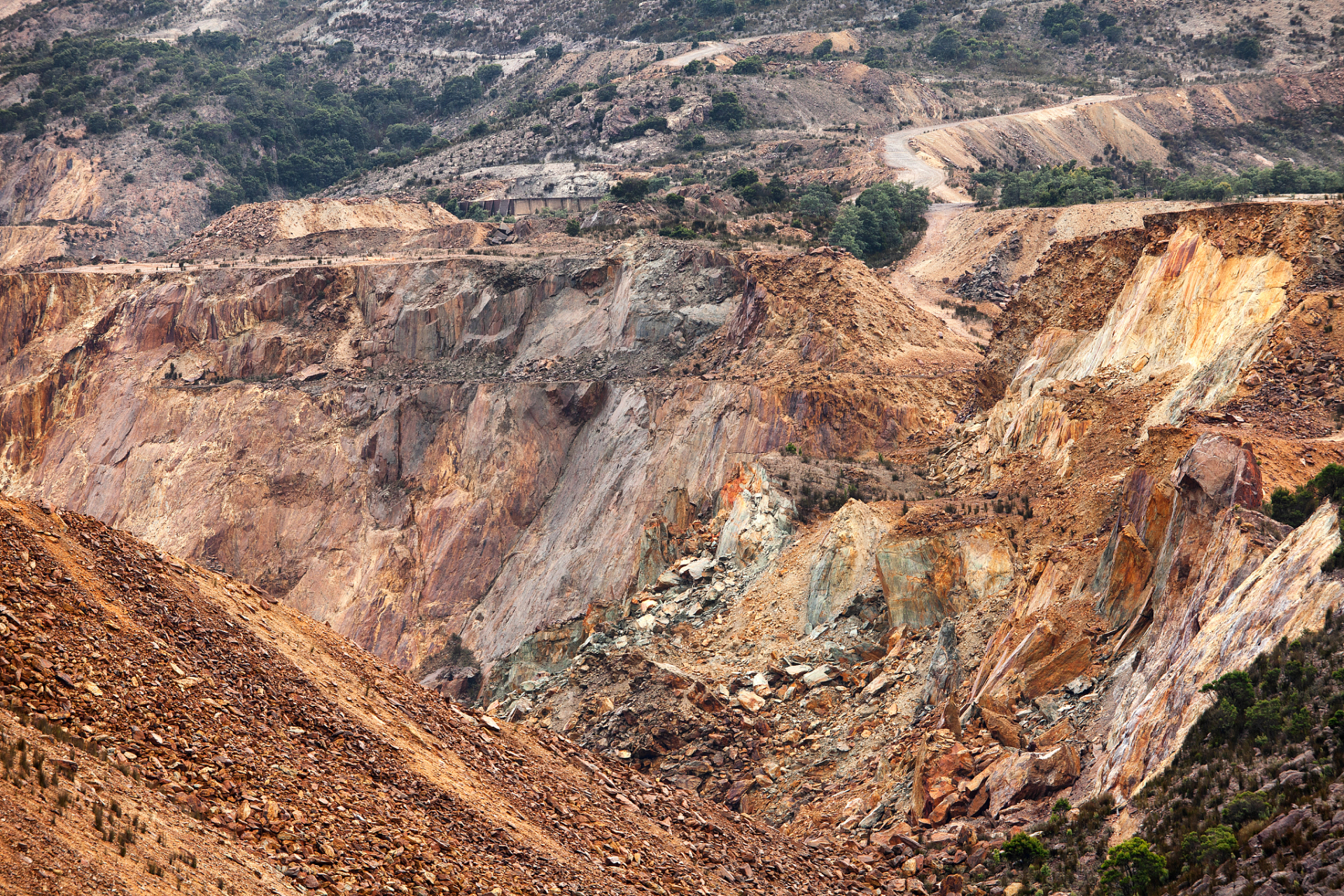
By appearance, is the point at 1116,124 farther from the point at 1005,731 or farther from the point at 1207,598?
the point at 1005,731

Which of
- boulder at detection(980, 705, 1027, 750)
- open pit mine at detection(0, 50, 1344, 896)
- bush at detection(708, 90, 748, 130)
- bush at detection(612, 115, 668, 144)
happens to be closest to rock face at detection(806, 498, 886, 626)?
open pit mine at detection(0, 50, 1344, 896)

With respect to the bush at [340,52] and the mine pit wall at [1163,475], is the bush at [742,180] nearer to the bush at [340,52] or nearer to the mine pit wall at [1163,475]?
the mine pit wall at [1163,475]

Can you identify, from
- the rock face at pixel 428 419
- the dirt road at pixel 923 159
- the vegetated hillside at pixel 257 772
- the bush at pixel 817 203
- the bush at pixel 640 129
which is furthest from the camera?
the bush at pixel 640 129

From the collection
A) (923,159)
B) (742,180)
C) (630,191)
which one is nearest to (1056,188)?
(742,180)

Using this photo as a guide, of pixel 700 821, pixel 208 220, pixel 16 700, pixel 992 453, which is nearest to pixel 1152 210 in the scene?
pixel 992 453

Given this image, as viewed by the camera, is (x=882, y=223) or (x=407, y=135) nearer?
(x=882, y=223)

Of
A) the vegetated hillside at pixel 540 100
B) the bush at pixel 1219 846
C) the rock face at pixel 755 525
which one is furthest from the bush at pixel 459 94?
the bush at pixel 1219 846

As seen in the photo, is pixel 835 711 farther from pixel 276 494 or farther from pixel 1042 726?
pixel 276 494
